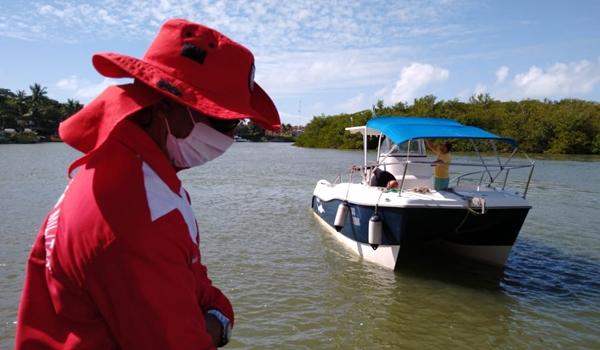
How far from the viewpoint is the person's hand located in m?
1.78

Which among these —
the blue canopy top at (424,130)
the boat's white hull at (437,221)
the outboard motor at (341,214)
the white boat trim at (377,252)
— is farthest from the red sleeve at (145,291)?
the outboard motor at (341,214)

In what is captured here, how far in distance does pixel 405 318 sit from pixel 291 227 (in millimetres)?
6463

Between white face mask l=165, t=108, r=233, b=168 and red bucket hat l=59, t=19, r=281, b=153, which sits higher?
red bucket hat l=59, t=19, r=281, b=153

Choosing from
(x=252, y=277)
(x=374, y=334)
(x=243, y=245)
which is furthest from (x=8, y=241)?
(x=374, y=334)

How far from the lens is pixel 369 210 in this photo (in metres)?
8.82

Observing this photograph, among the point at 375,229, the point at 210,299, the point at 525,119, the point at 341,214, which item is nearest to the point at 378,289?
the point at 375,229

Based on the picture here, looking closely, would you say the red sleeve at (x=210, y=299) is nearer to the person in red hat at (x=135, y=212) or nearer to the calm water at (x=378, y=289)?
the person in red hat at (x=135, y=212)

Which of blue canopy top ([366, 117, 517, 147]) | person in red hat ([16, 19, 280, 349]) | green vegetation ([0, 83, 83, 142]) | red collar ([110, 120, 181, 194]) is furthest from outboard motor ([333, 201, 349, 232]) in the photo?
green vegetation ([0, 83, 83, 142])

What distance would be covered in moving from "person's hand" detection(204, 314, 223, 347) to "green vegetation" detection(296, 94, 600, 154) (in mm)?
44730

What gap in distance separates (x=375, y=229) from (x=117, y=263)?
25.0 feet

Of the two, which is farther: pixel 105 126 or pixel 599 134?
pixel 599 134

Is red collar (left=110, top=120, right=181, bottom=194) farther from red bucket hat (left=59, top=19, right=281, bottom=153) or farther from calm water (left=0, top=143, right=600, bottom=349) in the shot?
calm water (left=0, top=143, right=600, bottom=349)

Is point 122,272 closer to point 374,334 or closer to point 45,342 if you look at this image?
point 45,342

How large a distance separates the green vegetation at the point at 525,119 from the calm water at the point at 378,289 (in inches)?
1375
